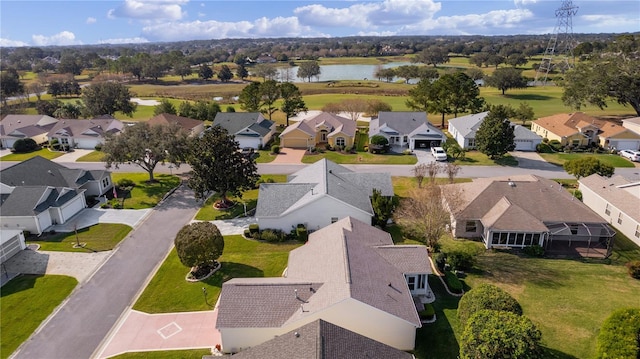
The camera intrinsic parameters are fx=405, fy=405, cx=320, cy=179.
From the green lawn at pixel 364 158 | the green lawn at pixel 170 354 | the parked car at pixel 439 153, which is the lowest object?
the green lawn at pixel 170 354

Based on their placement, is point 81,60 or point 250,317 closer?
point 250,317

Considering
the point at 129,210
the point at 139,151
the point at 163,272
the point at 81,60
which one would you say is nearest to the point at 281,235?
the point at 163,272

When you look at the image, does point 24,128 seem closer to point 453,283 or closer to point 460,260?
point 460,260

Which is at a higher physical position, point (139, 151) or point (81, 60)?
point (81, 60)

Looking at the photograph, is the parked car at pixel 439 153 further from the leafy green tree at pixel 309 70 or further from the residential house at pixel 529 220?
the leafy green tree at pixel 309 70

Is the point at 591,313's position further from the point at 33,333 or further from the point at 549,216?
the point at 33,333

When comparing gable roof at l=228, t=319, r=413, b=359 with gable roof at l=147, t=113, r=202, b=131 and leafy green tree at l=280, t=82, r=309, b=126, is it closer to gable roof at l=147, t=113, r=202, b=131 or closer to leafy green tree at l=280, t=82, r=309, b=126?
gable roof at l=147, t=113, r=202, b=131

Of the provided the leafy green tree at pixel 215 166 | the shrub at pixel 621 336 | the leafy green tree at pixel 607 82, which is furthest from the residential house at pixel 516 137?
the shrub at pixel 621 336
